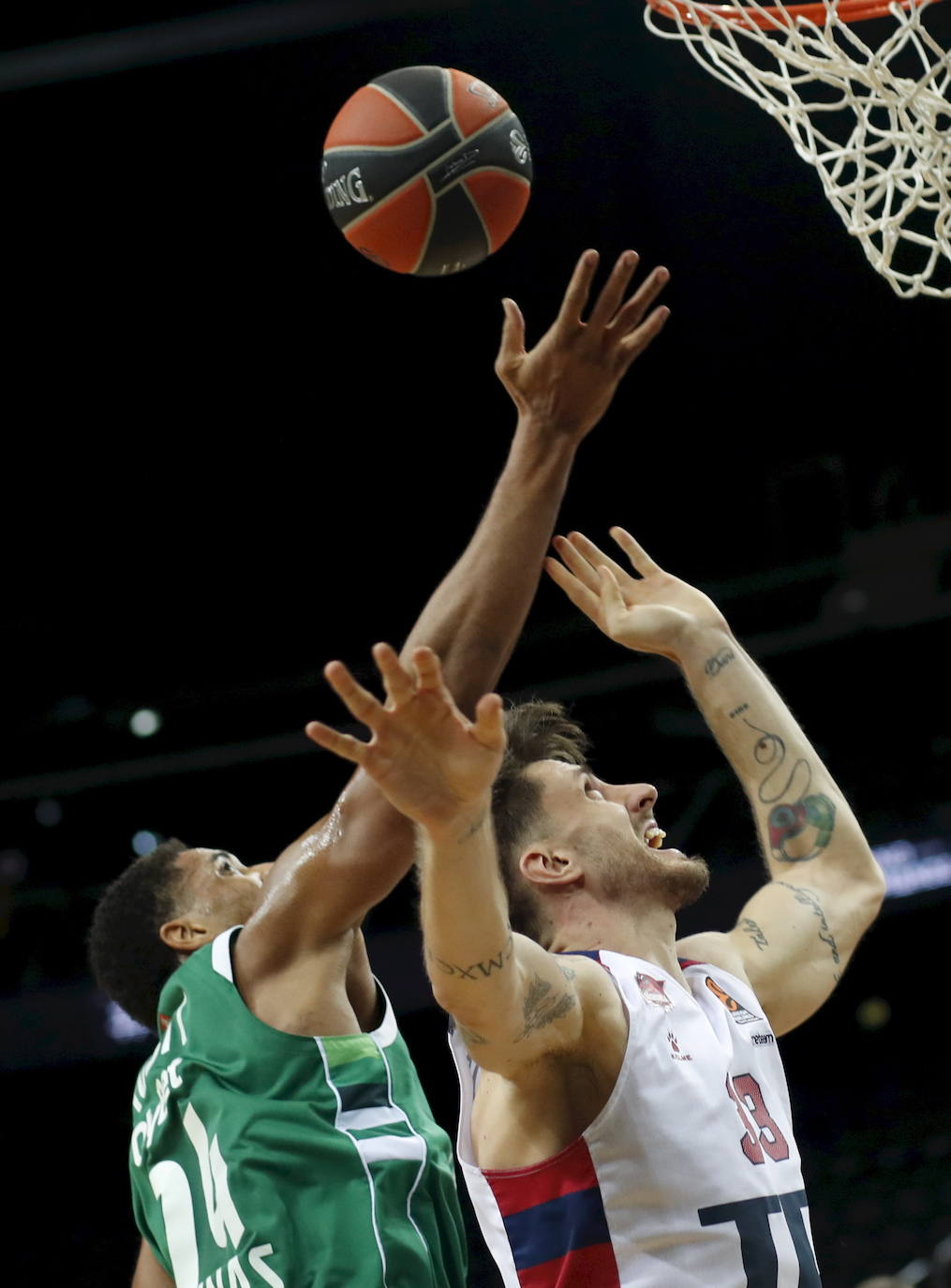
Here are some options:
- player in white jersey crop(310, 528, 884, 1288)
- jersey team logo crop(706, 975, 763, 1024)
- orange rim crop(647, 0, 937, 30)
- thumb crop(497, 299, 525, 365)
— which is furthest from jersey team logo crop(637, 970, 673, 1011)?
orange rim crop(647, 0, 937, 30)

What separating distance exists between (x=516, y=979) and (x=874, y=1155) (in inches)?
343

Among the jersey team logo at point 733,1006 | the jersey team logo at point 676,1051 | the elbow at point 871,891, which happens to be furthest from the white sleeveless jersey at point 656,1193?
the elbow at point 871,891

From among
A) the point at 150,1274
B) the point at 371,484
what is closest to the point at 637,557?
the point at 150,1274

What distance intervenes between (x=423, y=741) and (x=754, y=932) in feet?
4.19

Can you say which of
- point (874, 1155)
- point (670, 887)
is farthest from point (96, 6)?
point (874, 1155)

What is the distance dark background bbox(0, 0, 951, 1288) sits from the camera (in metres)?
7.20

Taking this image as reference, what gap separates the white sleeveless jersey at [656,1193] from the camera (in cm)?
224

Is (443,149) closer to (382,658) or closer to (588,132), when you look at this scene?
(382,658)

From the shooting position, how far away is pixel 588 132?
754 centimetres

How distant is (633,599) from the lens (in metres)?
3.09

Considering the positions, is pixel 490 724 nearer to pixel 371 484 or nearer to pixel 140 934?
pixel 140 934

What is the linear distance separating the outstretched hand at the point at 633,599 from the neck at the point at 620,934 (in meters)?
0.56

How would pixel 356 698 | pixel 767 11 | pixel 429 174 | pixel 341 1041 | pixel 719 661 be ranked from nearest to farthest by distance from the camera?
pixel 356 698 → pixel 341 1041 → pixel 429 174 → pixel 719 661 → pixel 767 11

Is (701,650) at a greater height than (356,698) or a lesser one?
greater
